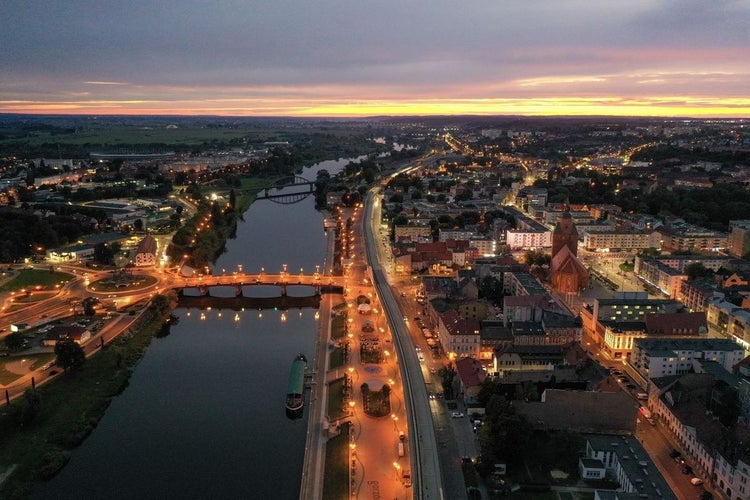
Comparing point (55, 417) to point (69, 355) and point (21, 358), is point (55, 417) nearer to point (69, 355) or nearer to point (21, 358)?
point (69, 355)

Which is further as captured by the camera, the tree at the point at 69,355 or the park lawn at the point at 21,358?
the tree at the point at 69,355

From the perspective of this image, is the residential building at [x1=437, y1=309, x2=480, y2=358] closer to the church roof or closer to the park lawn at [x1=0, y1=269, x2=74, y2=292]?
the church roof

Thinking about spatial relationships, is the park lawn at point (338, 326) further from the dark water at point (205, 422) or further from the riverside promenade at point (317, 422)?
the dark water at point (205, 422)

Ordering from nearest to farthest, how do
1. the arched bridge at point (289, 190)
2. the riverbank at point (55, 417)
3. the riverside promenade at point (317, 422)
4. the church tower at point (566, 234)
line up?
the riverside promenade at point (317, 422), the riverbank at point (55, 417), the church tower at point (566, 234), the arched bridge at point (289, 190)

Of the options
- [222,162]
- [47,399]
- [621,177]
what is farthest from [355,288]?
[222,162]

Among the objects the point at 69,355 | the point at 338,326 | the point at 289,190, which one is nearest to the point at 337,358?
the point at 338,326

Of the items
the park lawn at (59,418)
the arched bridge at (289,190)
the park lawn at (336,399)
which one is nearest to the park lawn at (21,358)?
the park lawn at (59,418)
